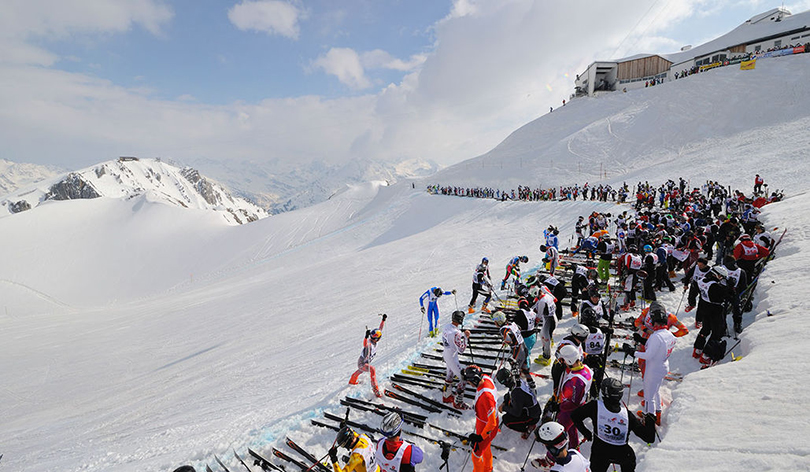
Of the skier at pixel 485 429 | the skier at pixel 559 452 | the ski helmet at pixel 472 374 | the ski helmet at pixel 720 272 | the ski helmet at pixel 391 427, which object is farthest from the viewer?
the ski helmet at pixel 720 272

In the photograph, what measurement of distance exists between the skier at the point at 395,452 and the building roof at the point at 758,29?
3551 inches

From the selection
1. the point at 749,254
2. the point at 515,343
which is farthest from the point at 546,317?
the point at 749,254

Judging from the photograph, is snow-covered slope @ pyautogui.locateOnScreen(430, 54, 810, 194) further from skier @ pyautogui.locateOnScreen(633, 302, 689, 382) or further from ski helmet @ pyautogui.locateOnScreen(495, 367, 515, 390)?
ski helmet @ pyautogui.locateOnScreen(495, 367, 515, 390)

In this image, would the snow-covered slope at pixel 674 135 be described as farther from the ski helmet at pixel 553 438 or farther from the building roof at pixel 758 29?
the ski helmet at pixel 553 438

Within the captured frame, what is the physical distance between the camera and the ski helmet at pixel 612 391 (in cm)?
A: 393

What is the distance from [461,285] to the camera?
54.1 feet

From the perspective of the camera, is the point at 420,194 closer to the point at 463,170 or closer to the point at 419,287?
the point at 463,170

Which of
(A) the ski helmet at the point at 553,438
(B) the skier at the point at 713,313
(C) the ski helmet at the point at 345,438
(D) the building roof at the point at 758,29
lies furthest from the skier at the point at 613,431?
(D) the building roof at the point at 758,29

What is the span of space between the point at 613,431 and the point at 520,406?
4.88 ft

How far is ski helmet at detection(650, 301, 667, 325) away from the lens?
5302mm

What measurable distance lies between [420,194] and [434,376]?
42.3m

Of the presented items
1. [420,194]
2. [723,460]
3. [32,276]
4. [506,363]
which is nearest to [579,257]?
[506,363]

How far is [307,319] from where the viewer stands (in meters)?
16.6

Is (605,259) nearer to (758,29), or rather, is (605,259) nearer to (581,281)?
(581,281)
